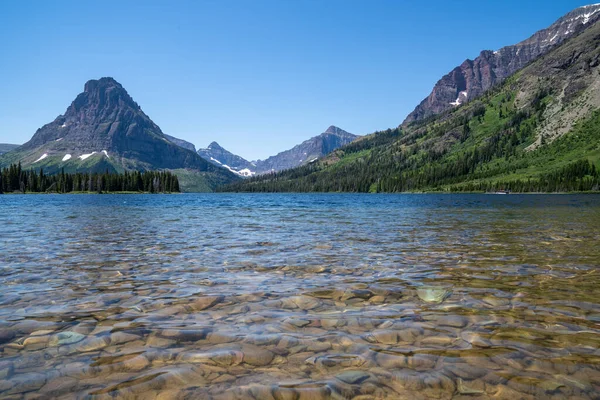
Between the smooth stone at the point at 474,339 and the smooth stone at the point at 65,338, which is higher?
the smooth stone at the point at 474,339

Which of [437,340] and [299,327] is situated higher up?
[437,340]

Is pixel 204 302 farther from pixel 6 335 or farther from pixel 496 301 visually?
pixel 496 301

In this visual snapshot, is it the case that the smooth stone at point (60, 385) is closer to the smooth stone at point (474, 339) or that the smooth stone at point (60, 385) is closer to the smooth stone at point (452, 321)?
the smooth stone at point (474, 339)

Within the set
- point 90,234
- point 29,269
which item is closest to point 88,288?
point 29,269

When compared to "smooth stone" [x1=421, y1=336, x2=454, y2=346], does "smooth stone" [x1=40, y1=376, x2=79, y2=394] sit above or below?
below

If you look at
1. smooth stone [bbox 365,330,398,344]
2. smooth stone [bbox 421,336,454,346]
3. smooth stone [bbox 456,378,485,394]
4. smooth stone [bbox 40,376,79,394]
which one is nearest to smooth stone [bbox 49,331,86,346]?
smooth stone [bbox 40,376,79,394]

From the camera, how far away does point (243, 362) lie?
6.41 metres

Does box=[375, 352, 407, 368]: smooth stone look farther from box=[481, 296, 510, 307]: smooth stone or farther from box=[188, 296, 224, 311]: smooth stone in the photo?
box=[188, 296, 224, 311]: smooth stone

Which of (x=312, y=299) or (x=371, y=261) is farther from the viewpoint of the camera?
(x=371, y=261)

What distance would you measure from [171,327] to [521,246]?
798 inches

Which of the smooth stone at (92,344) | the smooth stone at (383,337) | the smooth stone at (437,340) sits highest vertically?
the smooth stone at (437,340)

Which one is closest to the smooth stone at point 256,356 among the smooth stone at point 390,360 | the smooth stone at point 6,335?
the smooth stone at point 390,360

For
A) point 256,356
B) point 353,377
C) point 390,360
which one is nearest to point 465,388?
point 390,360

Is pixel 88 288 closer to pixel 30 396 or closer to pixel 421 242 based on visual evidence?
pixel 30 396
